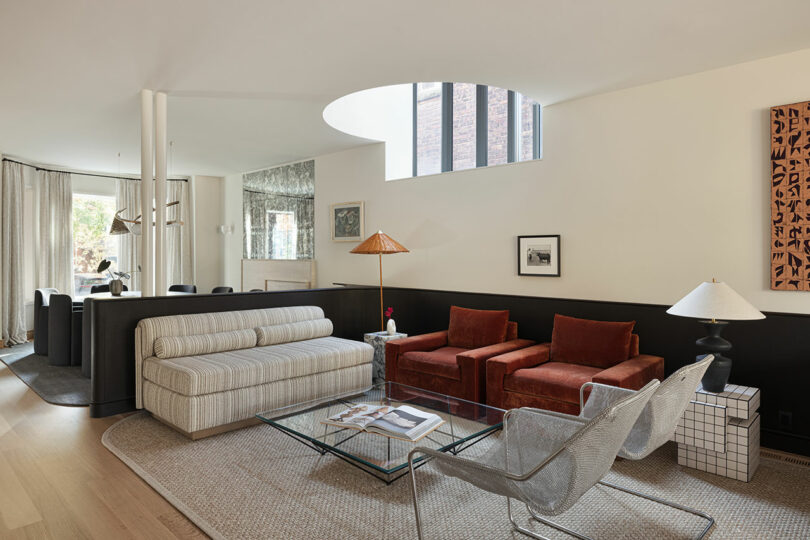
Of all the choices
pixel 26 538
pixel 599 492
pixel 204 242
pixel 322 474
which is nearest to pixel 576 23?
pixel 599 492

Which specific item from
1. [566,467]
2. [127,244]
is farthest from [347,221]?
[566,467]

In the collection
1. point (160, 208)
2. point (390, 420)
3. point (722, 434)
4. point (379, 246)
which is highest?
point (160, 208)

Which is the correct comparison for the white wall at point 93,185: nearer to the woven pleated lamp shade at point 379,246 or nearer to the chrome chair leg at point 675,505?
the woven pleated lamp shade at point 379,246

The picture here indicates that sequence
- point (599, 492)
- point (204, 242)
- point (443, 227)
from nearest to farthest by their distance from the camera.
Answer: point (599, 492)
point (443, 227)
point (204, 242)

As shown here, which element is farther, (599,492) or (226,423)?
(226,423)

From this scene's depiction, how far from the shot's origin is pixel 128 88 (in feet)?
13.9

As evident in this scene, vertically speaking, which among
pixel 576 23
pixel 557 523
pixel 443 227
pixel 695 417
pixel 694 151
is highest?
pixel 576 23

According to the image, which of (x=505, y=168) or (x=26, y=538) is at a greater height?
(x=505, y=168)

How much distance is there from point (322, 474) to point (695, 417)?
222cm

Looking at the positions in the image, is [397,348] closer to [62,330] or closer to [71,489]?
[71,489]

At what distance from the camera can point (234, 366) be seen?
365 cm

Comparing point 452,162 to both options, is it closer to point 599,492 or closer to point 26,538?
point 599,492

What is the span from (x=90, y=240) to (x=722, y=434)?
891cm

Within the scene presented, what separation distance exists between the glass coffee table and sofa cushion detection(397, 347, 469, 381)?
2.13 feet
